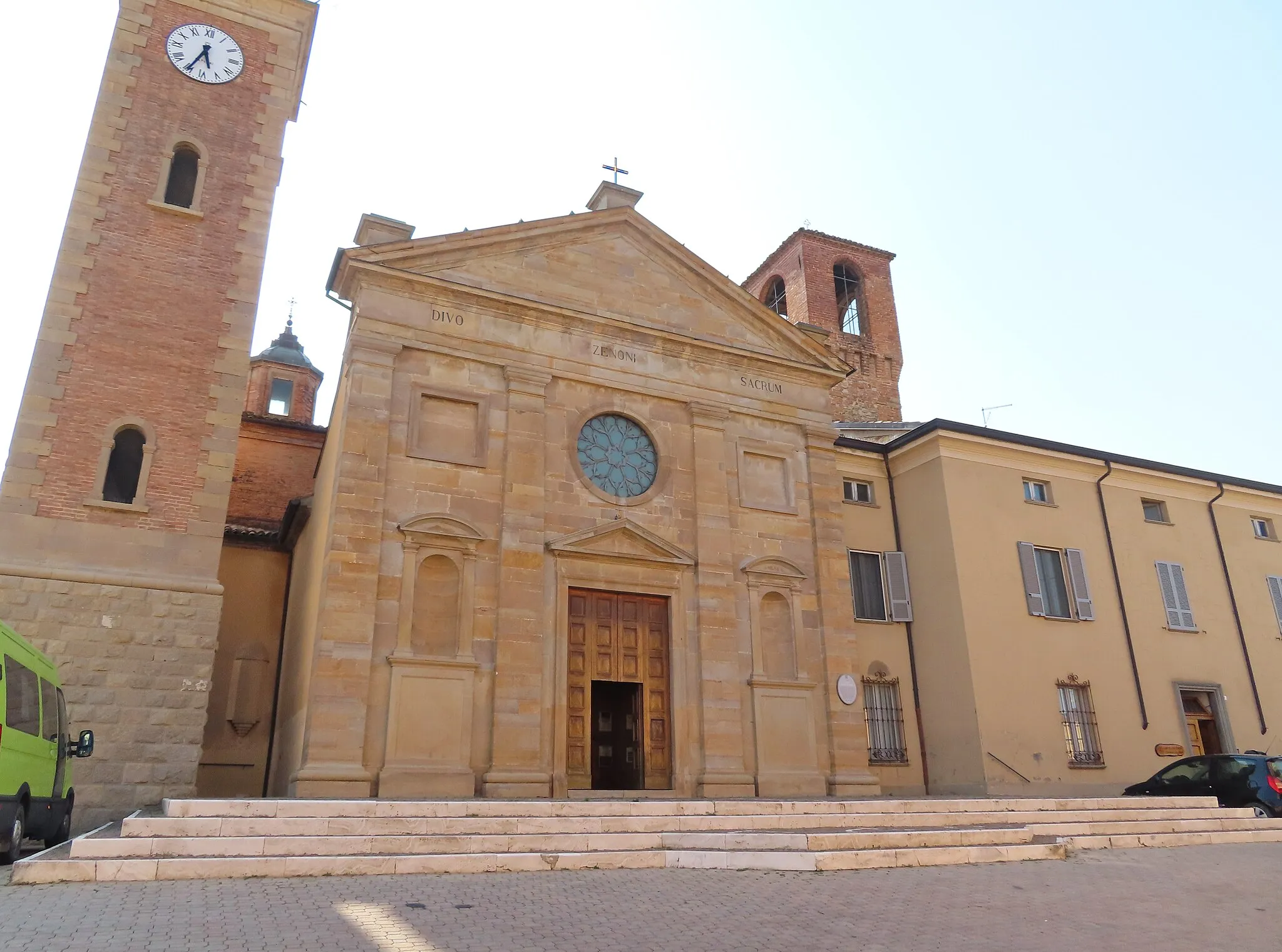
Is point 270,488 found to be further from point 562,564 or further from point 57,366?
point 562,564

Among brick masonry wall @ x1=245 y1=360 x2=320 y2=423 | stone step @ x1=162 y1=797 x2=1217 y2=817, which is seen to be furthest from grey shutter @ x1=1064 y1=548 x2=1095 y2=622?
brick masonry wall @ x1=245 y1=360 x2=320 y2=423

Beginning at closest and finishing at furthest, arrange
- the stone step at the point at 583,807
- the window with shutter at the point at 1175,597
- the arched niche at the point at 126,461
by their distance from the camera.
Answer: the stone step at the point at 583,807 → the arched niche at the point at 126,461 → the window with shutter at the point at 1175,597

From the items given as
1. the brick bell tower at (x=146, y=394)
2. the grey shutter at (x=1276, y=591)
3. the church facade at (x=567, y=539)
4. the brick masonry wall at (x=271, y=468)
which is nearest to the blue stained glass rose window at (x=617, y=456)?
the church facade at (x=567, y=539)

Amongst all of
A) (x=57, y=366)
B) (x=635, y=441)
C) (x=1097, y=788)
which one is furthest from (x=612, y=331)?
(x=1097, y=788)

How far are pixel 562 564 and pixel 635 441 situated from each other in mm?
3063

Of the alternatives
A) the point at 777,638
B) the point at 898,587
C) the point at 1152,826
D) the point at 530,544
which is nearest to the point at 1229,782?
the point at 1152,826

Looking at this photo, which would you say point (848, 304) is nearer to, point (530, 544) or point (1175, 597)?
point (1175, 597)

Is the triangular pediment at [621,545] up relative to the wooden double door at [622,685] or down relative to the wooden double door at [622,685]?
up

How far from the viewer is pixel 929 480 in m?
20.5

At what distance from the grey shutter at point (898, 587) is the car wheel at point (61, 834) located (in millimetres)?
15099

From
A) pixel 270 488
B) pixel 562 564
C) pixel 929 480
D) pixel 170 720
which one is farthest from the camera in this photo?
pixel 270 488

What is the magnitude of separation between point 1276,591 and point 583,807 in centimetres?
2062

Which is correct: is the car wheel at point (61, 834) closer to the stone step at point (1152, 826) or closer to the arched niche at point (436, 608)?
the arched niche at point (436, 608)

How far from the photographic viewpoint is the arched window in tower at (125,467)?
14906 mm
